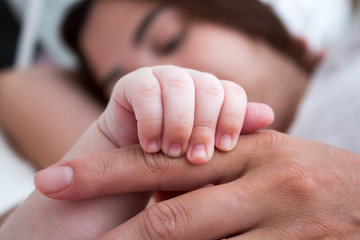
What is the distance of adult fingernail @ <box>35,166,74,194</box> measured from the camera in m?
0.38

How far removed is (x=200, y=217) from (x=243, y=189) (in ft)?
0.20

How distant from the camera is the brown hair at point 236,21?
98cm

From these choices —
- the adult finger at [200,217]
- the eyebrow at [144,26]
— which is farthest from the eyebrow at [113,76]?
the adult finger at [200,217]

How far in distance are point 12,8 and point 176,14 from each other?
989 mm

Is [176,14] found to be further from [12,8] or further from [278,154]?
[12,8]

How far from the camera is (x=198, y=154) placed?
1.25ft

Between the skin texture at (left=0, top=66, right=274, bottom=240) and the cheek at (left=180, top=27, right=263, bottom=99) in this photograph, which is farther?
the cheek at (left=180, top=27, right=263, bottom=99)

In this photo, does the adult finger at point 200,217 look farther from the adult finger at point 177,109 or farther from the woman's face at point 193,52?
the woman's face at point 193,52

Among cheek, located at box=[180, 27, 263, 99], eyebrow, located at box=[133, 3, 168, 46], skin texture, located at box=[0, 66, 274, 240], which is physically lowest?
skin texture, located at box=[0, 66, 274, 240]

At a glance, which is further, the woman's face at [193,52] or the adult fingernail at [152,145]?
the woman's face at [193,52]

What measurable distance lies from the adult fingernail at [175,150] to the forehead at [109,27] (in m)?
0.60

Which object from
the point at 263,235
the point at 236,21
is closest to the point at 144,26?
the point at 236,21

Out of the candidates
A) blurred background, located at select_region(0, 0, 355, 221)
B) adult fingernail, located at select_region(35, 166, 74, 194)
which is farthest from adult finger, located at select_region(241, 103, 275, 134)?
blurred background, located at select_region(0, 0, 355, 221)

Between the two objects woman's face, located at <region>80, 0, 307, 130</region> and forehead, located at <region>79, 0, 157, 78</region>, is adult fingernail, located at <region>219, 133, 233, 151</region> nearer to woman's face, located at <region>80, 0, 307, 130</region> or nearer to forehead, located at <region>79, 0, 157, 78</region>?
woman's face, located at <region>80, 0, 307, 130</region>
